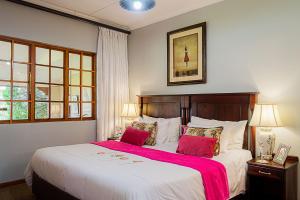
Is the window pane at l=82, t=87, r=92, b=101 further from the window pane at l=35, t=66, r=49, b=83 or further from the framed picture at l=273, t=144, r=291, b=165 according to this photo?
the framed picture at l=273, t=144, r=291, b=165

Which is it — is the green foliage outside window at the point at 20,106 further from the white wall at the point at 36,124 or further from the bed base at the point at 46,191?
the bed base at the point at 46,191

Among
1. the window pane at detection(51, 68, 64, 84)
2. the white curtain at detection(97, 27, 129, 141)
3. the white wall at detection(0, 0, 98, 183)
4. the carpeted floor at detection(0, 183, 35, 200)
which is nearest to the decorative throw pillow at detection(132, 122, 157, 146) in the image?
the white curtain at detection(97, 27, 129, 141)

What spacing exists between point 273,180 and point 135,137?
1.74 meters

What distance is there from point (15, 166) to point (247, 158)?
317 centimetres

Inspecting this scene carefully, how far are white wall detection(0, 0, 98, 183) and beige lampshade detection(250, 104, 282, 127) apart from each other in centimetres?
275

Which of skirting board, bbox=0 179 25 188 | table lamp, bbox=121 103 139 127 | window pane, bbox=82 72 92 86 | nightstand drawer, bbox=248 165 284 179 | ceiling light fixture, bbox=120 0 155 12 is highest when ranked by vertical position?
ceiling light fixture, bbox=120 0 155 12

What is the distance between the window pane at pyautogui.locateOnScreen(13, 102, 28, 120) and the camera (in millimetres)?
3631

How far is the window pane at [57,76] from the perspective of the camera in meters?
4.04

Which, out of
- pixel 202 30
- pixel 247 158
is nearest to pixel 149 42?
pixel 202 30

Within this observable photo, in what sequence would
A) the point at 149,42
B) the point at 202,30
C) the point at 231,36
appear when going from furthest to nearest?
the point at 149,42 → the point at 202,30 → the point at 231,36

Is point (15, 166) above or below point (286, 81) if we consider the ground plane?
below

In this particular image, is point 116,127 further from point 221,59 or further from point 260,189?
point 260,189

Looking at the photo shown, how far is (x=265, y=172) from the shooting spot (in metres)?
2.57

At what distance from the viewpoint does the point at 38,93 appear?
3867mm
